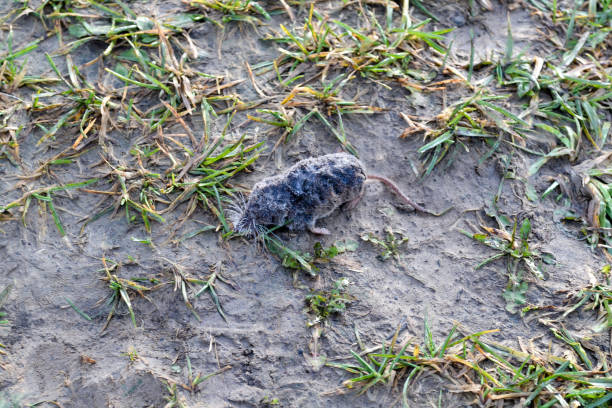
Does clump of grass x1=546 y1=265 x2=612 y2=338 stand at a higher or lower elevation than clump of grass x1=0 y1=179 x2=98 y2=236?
lower

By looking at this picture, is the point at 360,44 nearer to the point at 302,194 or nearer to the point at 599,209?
the point at 302,194

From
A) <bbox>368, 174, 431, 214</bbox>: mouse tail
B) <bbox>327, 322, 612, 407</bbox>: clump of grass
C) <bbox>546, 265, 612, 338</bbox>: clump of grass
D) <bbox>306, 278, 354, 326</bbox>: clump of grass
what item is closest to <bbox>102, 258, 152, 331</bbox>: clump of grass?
<bbox>306, 278, 354, 326</bbox>: clump of grass

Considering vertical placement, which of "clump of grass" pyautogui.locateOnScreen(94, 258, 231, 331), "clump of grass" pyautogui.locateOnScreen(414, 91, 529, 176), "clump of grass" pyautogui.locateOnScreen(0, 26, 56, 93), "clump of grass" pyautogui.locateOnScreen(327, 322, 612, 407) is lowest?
"clump of grass" pyautogui.locateOnScreen(327, 322, 612, 407)

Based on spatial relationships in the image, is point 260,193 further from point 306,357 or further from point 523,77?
point 523,77

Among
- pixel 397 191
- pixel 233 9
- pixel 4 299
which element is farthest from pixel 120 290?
pixel 233 9

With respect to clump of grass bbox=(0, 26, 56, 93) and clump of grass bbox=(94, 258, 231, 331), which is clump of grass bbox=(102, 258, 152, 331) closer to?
clump of grass bbox=(94, 258, 231, 331)

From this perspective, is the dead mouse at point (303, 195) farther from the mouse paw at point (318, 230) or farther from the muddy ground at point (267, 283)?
the muddy ground at point (267, 283)
